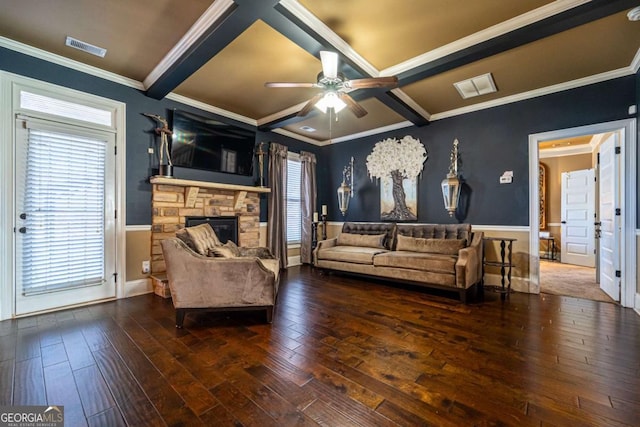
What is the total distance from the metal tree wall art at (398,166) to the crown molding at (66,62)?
3.98 m

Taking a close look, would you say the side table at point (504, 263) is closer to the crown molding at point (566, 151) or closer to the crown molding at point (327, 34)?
the crown molding at point (327, 34)

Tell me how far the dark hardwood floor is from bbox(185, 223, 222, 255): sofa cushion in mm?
710

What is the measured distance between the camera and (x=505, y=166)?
12.9 ft

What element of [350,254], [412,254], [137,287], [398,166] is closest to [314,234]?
[350,254]

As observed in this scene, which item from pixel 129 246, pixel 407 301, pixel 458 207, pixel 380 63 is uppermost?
pixel 380 63

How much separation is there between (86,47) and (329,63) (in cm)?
253

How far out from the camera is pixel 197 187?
3900 millimetres

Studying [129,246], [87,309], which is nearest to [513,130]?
[129,246]

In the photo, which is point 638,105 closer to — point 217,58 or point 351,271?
point 351,271

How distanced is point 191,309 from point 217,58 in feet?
8.60

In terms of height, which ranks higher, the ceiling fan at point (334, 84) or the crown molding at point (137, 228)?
the ceiling fan at point (334, 84)

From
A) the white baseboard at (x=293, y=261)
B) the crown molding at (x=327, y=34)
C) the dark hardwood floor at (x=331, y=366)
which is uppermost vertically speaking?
the crown molding at (x=327, y=34)

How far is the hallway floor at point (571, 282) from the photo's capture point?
3568 millimetres

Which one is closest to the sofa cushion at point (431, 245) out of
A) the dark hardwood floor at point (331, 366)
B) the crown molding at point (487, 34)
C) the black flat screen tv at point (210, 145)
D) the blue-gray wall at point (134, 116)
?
the dark hardwood floor at point (331, 366)
